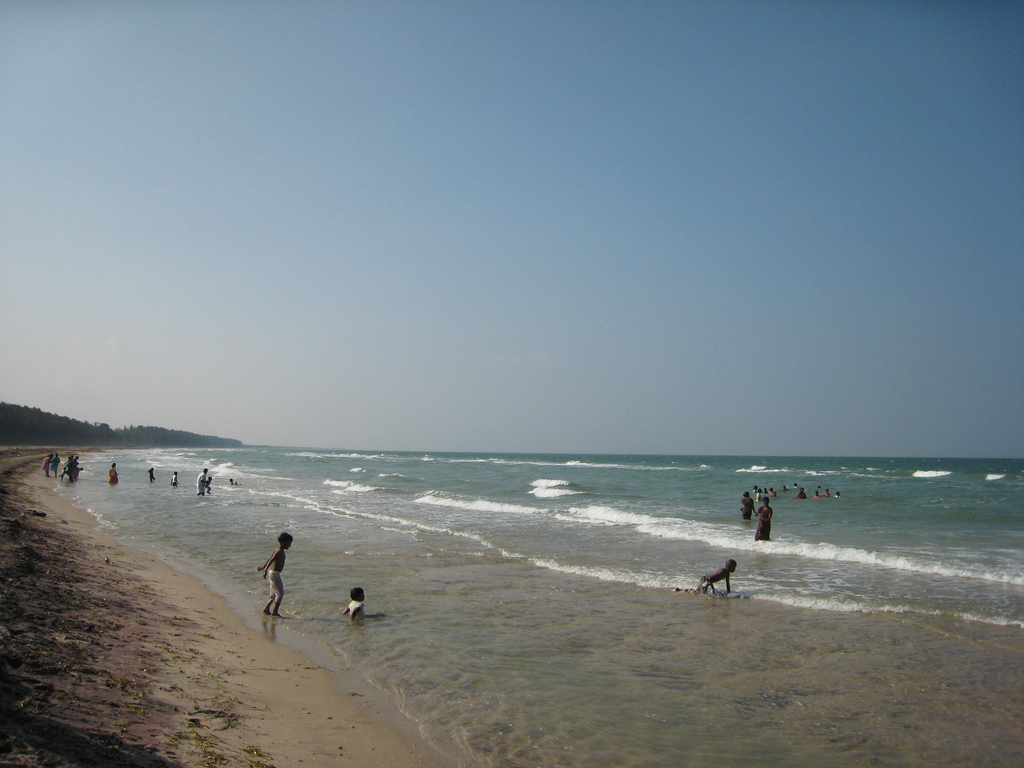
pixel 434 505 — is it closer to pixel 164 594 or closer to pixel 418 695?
pixel 164 594

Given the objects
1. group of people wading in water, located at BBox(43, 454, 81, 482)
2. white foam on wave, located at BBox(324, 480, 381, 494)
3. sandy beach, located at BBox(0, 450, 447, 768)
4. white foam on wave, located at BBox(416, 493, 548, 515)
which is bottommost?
white foam on wave, located at BBox(324, 480, 381, 494)

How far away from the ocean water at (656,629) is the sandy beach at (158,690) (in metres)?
0.69

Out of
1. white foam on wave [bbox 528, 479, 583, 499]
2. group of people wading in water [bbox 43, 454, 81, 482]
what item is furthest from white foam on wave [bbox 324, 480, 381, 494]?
group of people wading in water [bbox 43, 454, 81, 482]

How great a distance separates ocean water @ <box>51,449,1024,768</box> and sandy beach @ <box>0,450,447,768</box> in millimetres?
686

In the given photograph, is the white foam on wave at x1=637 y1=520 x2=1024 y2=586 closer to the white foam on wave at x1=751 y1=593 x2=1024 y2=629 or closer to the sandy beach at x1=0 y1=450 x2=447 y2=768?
the white foam on wave at x1=751 y1=593 x2=1024 y2=629

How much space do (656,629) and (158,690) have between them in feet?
22.8

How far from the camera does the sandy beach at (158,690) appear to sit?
14.4 ft

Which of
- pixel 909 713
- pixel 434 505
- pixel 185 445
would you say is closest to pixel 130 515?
pixel 434 505

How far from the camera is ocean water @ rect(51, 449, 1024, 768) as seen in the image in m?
5.92

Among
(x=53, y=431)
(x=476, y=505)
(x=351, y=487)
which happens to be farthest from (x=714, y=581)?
(x=53, y=431)

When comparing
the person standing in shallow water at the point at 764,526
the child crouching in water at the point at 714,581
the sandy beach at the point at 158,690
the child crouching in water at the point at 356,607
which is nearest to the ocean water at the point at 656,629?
the child crouching in water at the point at 356,607

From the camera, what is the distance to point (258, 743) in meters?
5.04

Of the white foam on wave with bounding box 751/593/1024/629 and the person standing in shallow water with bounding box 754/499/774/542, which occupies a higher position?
the person standing in shallow water with bounding box 754/499/774/542

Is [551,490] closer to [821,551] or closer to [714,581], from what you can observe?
[821,551]
